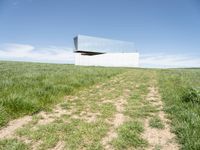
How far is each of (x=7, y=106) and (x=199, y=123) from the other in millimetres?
5025

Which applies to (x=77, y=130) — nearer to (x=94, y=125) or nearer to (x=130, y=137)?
(x=94, y=125)

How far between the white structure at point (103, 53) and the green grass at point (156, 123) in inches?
2002

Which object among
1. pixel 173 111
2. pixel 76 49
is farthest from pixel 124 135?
pixel 76 49

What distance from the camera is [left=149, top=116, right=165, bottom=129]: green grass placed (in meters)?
4.03

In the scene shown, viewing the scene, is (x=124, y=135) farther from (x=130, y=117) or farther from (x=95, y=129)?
(x=130, y=117)

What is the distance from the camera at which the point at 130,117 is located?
4.68m

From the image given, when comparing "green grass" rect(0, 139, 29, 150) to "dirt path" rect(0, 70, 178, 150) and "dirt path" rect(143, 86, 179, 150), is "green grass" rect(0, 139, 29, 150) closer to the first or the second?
"dirt path" rect(0, 70, 178, 150)

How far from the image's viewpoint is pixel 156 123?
419 cm

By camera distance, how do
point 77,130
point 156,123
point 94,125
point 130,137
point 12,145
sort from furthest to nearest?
point 156,123, point 94,125, point 77,130, point 130,137, point 12,145

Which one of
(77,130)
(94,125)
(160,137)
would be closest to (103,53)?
(94,125)

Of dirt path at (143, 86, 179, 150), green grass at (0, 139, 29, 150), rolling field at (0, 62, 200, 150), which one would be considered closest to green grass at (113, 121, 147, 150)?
rolling field at (0, 62, 200, 150)

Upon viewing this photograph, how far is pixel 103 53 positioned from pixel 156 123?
5671cm

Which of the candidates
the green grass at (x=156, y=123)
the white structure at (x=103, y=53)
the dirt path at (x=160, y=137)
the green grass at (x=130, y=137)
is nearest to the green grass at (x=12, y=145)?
the green grass at (x=130, y=137)

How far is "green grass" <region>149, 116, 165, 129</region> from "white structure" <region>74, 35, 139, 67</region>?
50845mm
